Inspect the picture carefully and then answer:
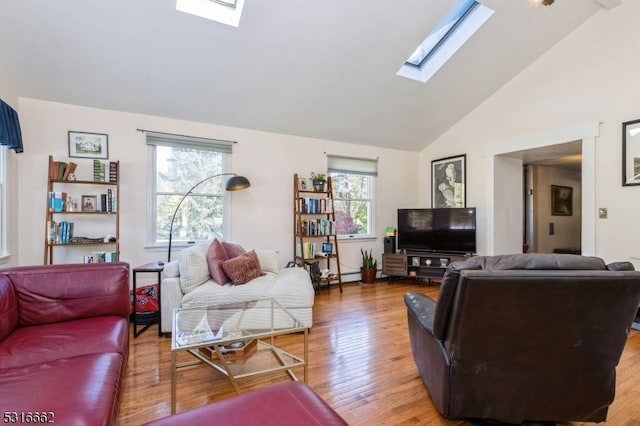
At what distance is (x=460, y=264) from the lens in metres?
1.40

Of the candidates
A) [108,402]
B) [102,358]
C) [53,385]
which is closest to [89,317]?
[102,358]

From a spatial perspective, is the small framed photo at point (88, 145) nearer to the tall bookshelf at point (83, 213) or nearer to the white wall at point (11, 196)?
the tall bookshelf at point (83, 213)

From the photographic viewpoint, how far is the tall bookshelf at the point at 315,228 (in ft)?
14.1

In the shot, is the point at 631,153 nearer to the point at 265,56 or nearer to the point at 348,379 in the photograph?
the point at 348,379

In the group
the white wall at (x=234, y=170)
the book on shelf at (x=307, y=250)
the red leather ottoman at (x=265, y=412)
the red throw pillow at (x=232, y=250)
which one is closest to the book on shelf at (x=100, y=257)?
the white wall at (x=234, y=170)

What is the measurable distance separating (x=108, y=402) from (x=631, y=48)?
16.7 ft

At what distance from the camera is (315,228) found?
4.41 meters

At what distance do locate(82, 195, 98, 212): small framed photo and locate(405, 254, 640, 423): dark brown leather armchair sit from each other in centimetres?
355

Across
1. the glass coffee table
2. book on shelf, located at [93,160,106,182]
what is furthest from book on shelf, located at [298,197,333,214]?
book on shelf, located at [93,160,106,182]

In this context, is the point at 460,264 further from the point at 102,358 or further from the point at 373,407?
the point at 102,358

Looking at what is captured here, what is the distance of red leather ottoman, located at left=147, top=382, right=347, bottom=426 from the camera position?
96 cm

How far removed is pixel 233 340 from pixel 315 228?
2843 mm

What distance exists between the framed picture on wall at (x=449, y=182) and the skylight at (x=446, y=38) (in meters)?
1.64

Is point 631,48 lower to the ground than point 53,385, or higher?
higher
